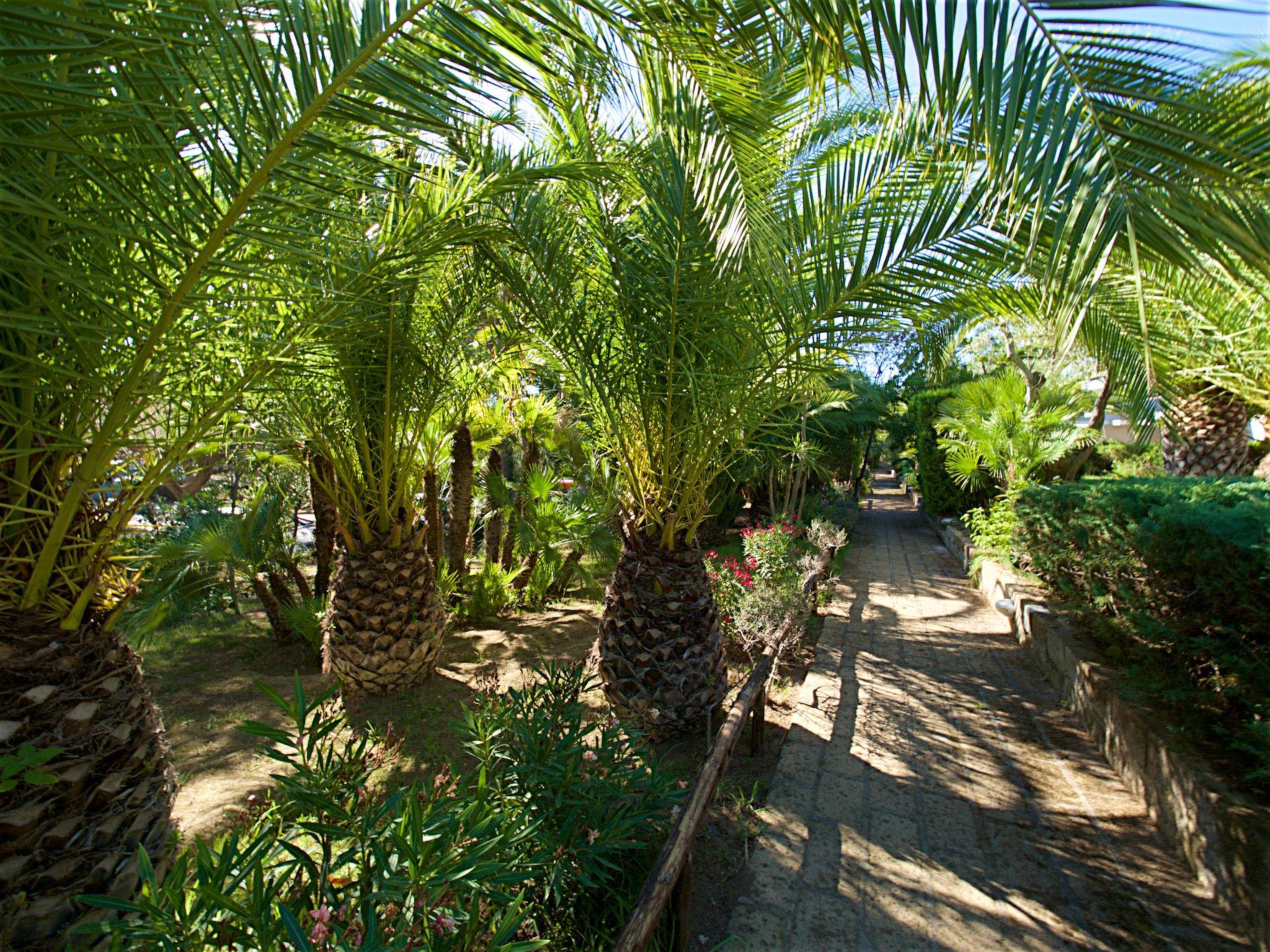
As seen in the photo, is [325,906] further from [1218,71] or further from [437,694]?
[437,694]

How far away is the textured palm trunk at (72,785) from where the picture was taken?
167 cm

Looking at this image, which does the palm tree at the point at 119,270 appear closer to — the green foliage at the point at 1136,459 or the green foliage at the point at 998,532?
the green foliage at the point at 998,532

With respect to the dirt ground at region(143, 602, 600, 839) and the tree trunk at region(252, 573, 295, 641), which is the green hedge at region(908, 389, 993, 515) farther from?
the tree trunk at region(252, 573, 295, 641)

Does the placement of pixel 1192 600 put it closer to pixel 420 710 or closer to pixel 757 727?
pixel 757 727

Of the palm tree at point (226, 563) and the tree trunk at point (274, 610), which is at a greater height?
the palm tree at point (226, 563)

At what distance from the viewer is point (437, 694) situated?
4980mm

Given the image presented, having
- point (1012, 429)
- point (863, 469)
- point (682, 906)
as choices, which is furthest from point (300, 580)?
point (863, 469)

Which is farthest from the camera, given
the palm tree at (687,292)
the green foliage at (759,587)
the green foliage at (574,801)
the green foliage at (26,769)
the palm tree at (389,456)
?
the green foliage at (759,587)

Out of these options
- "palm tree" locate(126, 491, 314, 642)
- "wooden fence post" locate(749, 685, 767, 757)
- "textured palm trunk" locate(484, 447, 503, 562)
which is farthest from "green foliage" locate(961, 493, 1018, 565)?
"palm tree" locate(126, 491, 314, 642)

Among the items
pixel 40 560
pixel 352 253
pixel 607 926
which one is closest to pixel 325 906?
pixel 607 926

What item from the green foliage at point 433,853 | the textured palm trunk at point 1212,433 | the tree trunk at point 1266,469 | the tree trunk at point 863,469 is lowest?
the green foliage at point 433,853

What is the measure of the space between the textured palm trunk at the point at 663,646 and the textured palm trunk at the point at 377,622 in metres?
1.73

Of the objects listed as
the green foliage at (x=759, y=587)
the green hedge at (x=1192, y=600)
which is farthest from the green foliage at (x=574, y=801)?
the green hedge at (x=1192, y=600)

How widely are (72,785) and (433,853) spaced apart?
3.88ft
